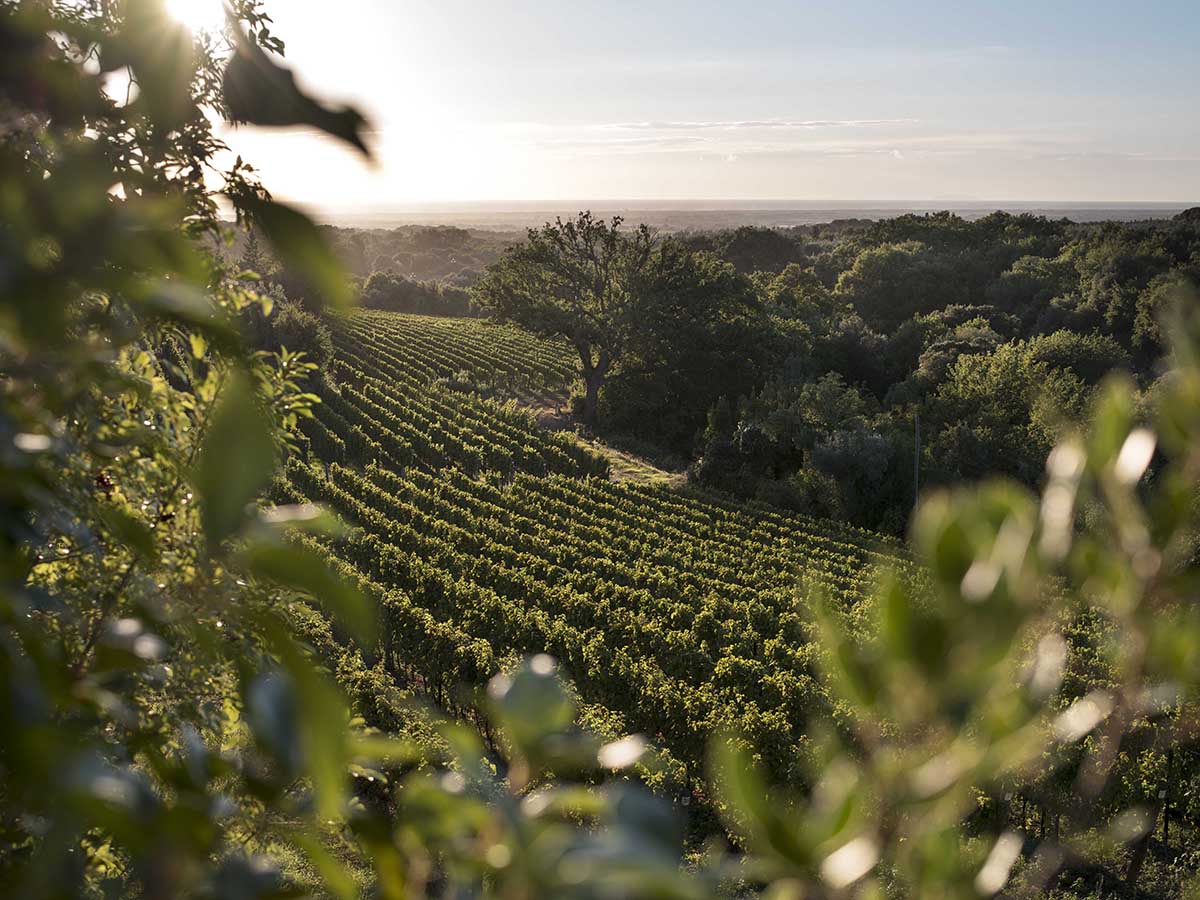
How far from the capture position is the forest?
537 millimetres

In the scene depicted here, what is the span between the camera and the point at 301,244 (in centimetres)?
71

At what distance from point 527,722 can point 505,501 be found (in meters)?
24.4

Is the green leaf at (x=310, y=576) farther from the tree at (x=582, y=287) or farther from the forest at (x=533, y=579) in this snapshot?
the tree at (x=582, y=287)

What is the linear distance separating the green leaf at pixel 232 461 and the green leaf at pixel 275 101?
35cm

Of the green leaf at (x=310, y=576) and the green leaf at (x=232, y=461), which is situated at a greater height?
the green leaf at (x=232, y=461)

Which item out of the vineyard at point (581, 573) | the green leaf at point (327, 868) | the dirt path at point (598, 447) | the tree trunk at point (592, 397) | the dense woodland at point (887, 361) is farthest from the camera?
the tree trunk at point (592, 397)

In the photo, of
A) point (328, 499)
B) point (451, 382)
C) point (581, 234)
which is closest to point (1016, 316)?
point (581, 234)

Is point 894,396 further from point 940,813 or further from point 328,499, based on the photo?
point 940,813

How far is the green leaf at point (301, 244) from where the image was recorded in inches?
27.8

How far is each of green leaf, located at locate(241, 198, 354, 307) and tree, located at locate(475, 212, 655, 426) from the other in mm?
34632

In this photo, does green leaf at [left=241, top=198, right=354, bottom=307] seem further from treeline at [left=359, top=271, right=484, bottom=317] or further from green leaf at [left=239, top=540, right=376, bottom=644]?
treeline at [left=359, top=271, right=484, bottom=317]

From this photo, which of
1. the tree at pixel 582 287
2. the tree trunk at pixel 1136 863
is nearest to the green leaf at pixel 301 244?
the tree trunk at pixel 1136 863

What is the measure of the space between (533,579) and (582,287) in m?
20.6

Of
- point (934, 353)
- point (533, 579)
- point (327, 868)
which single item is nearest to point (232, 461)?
point (327, 868)
